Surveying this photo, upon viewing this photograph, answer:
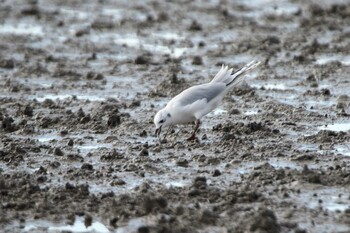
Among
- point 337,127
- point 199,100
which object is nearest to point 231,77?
point 199,100

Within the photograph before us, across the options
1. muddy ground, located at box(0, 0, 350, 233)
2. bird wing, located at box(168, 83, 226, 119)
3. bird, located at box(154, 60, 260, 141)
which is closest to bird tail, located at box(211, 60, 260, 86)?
bird, located at box(154, 60, 260, 141)

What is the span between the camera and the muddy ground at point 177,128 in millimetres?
10008

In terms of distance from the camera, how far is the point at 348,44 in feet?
64.6

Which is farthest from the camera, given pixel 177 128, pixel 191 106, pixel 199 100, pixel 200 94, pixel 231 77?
pixel 177 128

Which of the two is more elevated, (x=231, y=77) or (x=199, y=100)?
(x=231, y=77)

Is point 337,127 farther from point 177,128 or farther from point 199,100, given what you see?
point 177,128

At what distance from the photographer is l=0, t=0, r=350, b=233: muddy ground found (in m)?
10.0

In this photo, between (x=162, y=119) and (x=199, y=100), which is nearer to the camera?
(x=162, y=119)

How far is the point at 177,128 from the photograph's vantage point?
47.0 feet

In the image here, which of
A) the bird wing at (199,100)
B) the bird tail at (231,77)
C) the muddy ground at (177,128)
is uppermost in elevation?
the bird tail at (231,77)

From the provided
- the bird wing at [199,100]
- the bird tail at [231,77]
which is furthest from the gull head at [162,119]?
the bird tail at [231,77]

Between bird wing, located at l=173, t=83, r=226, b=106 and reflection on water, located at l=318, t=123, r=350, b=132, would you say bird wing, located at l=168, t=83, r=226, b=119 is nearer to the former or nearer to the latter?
bird wing, located at l=173, t=83, r=226, b=106

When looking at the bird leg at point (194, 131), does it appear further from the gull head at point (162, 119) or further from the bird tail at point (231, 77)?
the bird tail at point (231, 77)

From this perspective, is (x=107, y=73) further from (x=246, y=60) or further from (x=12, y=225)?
(x=12, y=225)
